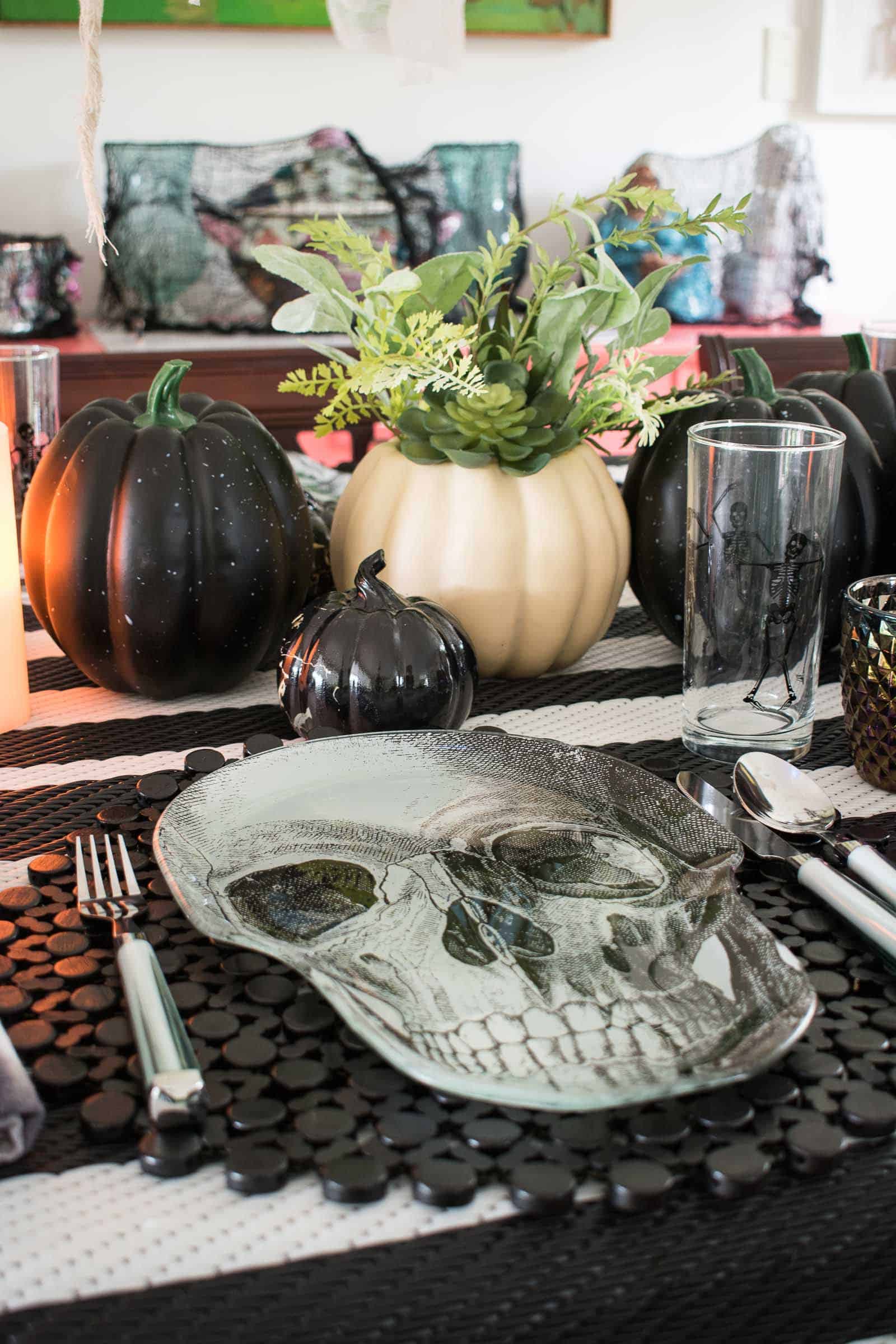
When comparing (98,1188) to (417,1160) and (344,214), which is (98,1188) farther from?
(344,214)

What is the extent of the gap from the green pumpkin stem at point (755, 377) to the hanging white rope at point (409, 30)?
0.27m

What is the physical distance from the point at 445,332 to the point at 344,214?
250 cm

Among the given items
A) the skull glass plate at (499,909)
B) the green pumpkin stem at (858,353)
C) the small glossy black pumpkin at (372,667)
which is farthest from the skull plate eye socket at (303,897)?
the green pumpkin stem at (858,353)

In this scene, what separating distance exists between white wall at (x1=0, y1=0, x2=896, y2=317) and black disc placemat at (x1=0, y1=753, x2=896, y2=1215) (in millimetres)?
2955

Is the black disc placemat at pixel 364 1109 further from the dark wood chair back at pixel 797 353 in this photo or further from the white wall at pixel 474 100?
the white wall at pixel 474 100

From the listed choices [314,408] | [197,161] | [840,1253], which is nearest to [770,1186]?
[840,1253]

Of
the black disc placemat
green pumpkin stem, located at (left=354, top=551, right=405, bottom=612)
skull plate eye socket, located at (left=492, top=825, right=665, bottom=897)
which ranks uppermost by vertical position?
green pumpkin stem, located at (left=354, top=551, right=405, bottom=612)

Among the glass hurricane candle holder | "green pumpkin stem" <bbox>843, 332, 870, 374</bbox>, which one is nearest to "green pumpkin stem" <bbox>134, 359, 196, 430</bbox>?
the glass hurricane candle holder

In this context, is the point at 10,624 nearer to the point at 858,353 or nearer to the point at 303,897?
the point at 303,897

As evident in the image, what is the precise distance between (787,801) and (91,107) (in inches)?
19.8

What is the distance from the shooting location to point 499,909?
48 centimetres

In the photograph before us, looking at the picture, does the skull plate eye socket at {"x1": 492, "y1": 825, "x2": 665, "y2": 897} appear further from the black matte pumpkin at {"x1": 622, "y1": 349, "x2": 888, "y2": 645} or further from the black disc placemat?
the black matte pumpkin at {"x1": 622, "y1": 349, "x2": 888, "y2": 645}

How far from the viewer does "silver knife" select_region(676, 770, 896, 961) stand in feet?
1.55

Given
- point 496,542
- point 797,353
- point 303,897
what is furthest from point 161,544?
point 797,353
